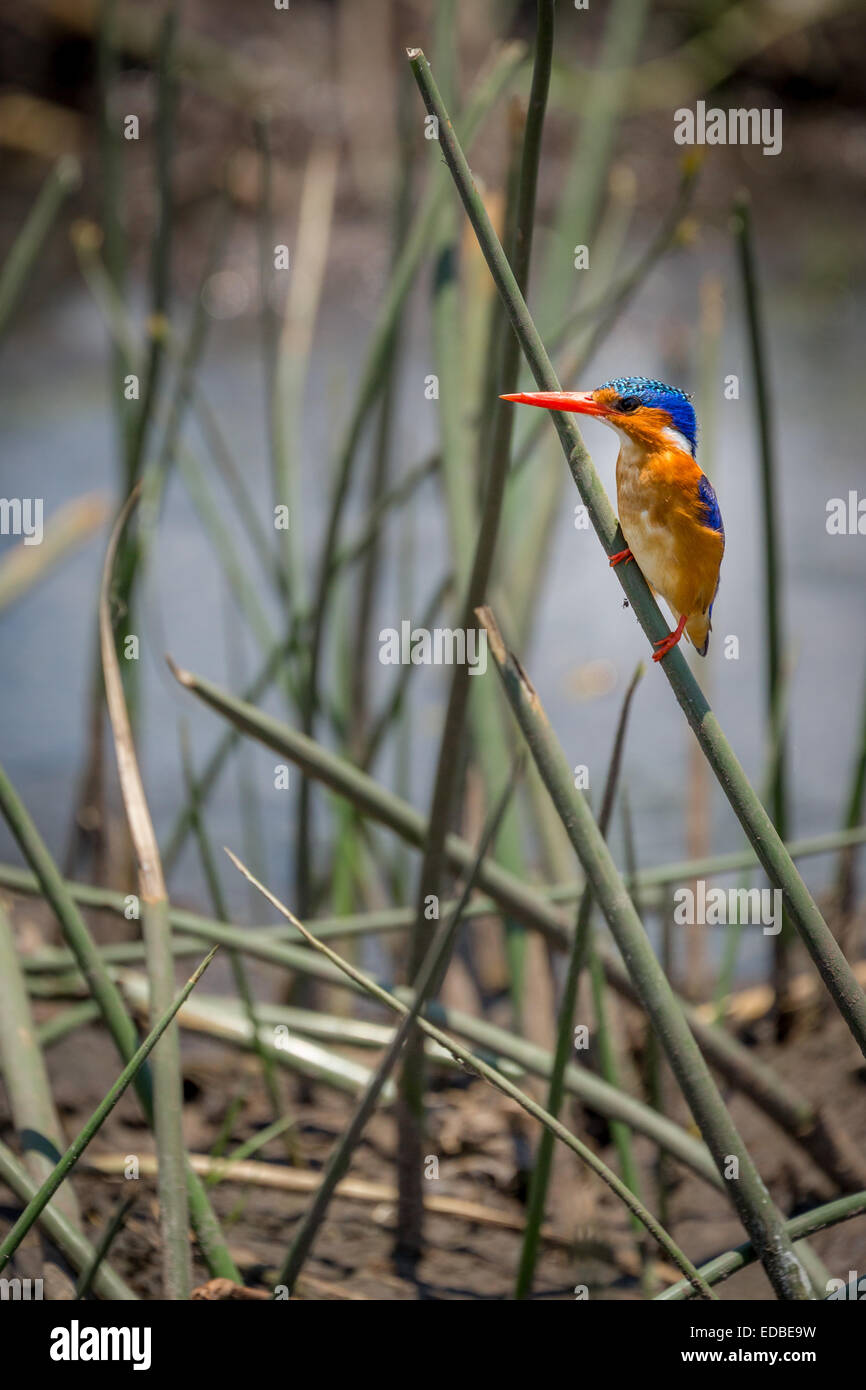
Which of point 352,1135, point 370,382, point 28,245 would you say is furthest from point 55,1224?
point 28,245

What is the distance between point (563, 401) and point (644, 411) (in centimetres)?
4

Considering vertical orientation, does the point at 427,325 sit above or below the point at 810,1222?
above

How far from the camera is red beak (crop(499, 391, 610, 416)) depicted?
0.44m

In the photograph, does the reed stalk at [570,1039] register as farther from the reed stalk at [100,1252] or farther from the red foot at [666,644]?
the reed stalk at [100,1252]

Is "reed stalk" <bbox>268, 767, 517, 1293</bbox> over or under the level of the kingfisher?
under

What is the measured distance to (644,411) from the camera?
18.9 inches

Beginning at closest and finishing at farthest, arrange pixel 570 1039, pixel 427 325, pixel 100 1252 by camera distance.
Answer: pixel 100 1252
pixel 570 1039
pixel 427 325

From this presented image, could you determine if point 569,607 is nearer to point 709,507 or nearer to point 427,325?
point 427,325

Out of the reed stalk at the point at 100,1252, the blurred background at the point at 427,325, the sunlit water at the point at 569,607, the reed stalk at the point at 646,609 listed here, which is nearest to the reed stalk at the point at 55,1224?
the reed stalk at the point at 100,1252

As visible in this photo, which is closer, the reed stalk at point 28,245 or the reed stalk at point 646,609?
the reed stalk at point 646,609

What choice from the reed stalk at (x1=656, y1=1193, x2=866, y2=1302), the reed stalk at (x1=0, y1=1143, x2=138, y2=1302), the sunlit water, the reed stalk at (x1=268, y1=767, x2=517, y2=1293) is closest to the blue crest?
the reed stalk at (x1=268, y1=767, x2=517, y2=1293)

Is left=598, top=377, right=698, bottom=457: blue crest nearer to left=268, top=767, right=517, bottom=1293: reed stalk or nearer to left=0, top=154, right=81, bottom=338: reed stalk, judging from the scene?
left=268, top=767, right=517, bottom=1293: reed stalk

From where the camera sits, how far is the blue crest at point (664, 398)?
481mm
